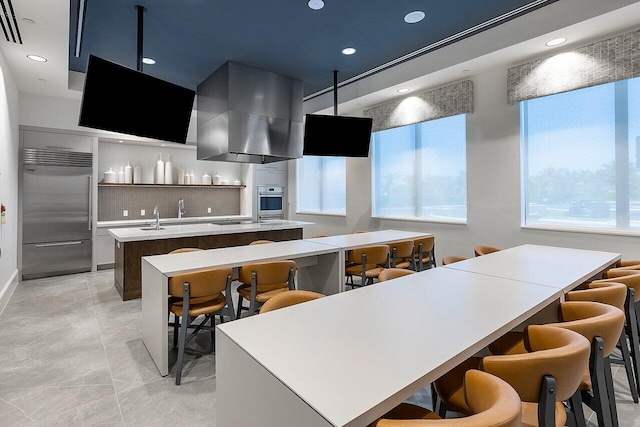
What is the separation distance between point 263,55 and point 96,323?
3.50 meters

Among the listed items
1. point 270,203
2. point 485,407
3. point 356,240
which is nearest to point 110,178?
point 270,203

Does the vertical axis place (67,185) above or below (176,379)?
above

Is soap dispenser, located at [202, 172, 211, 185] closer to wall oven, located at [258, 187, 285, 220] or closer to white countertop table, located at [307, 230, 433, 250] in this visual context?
wall oven, located at [258, 187, 285, 220]

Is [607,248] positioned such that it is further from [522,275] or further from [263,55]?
[263,55]

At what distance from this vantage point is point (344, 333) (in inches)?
53.3

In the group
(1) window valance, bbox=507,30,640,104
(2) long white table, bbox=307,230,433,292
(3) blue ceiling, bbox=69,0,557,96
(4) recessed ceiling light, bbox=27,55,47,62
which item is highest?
(3) blue ceiling, bbox=69,0,557,96

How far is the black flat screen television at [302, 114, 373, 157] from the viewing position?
4.75 meters

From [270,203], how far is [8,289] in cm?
477

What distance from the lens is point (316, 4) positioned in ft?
9.93

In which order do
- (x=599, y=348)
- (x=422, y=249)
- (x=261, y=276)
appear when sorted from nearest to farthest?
(x=599, y=348)
(x=261, y=276)
(x=422, y=249)

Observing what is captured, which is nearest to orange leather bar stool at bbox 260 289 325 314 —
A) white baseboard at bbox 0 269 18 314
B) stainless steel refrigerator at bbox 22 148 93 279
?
white baseboard at bbox 0 269 18 314

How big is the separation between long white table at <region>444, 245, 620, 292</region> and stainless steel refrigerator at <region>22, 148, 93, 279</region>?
5842 mm

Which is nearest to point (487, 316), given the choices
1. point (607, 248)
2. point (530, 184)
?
point (607, 248)

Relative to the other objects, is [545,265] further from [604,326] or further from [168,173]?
[168,173]
